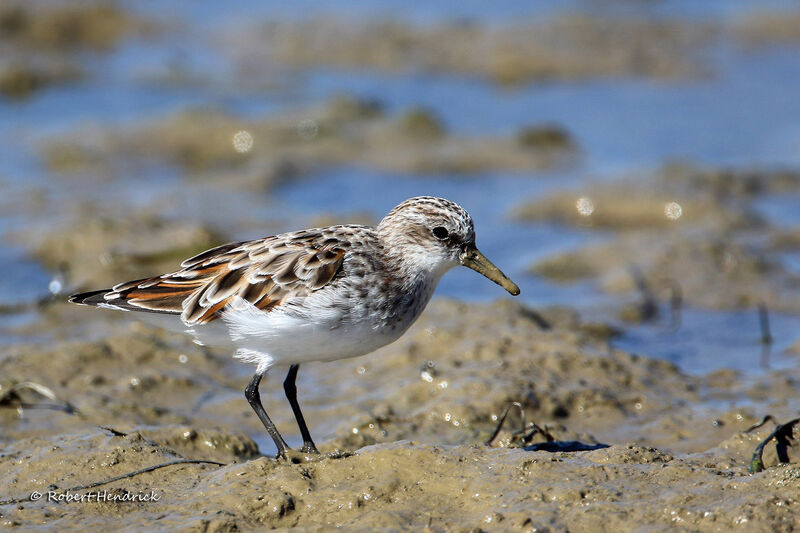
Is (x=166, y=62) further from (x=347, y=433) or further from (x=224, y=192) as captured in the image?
(x=347, y=433)

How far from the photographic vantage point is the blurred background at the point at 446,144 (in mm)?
11148

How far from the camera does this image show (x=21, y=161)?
49.2ft

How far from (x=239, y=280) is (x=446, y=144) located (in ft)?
30.1

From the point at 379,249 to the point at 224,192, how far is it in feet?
24.3

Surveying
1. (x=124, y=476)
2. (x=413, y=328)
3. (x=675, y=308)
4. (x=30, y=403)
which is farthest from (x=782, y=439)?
(x=30, y=403)

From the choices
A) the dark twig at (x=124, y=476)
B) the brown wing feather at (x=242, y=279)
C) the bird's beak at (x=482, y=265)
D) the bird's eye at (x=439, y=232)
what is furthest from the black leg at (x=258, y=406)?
the bird's beak at (x=482, y=265)

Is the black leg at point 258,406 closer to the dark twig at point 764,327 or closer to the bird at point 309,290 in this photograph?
the bird at point 309,290

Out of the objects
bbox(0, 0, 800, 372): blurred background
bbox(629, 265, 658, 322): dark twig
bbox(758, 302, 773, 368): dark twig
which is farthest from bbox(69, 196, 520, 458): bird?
bbox(629, 265, 658, 322): dark twig

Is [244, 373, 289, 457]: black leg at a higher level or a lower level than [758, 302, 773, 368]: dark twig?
higher

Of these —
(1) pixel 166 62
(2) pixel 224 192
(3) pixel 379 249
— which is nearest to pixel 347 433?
(3) pixel 379 249

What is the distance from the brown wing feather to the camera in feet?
21.4

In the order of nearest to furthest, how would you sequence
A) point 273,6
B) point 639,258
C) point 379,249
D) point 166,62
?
point 379,249
point 639,258
point 166,62
point 273,6

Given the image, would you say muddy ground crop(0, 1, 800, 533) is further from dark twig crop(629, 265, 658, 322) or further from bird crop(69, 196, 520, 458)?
bird crop(69, 196, 520, 458)

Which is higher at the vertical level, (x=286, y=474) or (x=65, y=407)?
(x=286, y=474)
